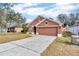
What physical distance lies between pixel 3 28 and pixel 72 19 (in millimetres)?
1032

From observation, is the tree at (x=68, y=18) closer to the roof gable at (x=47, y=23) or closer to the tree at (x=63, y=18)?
the tree at (x=63, y=18)

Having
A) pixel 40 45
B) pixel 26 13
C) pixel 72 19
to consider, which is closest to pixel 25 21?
pixel 26 13

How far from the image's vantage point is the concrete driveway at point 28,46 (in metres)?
4.02

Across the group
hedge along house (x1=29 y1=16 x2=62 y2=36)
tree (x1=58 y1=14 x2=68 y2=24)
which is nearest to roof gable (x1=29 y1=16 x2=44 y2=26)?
hedge along house (x1=29 y1=16 x2=62 y2=36)

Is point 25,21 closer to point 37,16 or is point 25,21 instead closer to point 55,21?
point 37,16

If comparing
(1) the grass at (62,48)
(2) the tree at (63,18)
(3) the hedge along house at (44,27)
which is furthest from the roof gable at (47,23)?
(1) the grass at (62,48)

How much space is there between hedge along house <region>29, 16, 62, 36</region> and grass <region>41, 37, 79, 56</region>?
150 millimetres

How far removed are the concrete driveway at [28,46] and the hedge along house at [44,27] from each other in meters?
0.08

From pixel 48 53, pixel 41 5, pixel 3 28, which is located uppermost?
pixel 41 5

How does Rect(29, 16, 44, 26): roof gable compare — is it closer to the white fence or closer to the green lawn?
the green lawn

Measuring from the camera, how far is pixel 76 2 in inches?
159

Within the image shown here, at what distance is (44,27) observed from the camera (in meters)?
4.16

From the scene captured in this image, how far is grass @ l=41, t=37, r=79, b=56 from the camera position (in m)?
4.00

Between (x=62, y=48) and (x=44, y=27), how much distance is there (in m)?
0.42
